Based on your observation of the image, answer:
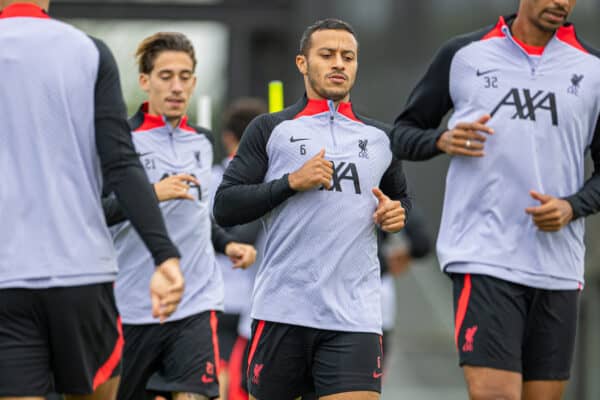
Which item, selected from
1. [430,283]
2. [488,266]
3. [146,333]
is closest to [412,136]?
[488,266]

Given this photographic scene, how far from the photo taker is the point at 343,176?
6.03m

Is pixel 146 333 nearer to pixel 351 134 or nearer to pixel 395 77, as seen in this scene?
pixel 351 134

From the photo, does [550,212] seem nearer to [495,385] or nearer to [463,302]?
[463,302]

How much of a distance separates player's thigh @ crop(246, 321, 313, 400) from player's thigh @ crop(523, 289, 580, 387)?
100 centimetres

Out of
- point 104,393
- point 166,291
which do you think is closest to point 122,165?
point 166,291

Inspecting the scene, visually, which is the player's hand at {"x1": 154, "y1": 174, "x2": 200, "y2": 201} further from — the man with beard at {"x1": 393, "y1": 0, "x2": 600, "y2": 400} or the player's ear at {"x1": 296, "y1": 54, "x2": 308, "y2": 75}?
the man with beard at {"x1": 393, "y1": 0, "x2": 600, "y2": 400}

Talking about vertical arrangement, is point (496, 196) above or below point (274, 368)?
above

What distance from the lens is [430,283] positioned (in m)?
18.2

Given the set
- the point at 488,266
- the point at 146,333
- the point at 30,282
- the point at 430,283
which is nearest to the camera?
the point at 30,282

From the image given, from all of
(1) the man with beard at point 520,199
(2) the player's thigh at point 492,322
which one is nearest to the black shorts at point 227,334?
(1) the man with beard at point 520,199

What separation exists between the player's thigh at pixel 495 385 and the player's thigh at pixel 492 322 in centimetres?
3

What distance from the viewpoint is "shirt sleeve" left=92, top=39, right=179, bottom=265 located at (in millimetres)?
4578

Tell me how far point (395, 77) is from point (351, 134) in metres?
12.7

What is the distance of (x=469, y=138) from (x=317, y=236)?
2.67 ft
